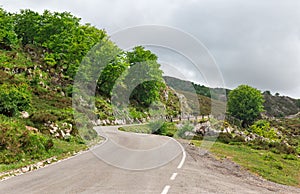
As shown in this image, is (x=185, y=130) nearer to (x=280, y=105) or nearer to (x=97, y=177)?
(x=97, y=177)

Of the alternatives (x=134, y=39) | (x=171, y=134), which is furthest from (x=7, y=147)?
(x=171, y=134)

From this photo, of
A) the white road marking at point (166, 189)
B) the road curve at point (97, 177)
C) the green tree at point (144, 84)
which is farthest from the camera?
the green tree at point (144, 84)

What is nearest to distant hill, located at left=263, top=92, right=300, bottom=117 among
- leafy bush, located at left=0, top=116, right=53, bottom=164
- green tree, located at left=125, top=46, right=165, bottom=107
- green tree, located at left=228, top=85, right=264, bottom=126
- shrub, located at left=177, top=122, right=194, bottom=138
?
green tree, located at left=228, top=85, right=264, bottom=126

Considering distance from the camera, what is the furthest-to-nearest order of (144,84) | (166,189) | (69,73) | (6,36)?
1. (144,84)
2. (69,73)
3. (6,36)
4. (166,189)

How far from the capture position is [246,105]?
92.9 m

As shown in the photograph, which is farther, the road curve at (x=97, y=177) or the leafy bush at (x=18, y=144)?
the leafy bush at (x=18, y=144)

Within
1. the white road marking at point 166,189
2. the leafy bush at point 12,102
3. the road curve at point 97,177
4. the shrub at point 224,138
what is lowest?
the road curve at point 97,177

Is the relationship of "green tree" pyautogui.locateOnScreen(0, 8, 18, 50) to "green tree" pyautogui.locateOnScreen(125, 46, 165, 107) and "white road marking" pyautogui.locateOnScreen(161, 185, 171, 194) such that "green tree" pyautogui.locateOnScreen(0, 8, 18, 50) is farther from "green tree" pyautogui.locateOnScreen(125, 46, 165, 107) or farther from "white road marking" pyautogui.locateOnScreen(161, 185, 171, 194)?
"white road marking" pyautogui.locateOnScreen(161, 185, 171, 194)

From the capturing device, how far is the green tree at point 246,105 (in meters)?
91.9

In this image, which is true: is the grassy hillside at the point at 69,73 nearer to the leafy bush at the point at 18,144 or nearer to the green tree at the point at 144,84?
the green tree at the point at 144,84

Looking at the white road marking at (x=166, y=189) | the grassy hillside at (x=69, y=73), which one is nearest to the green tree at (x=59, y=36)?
the grassy hillside at (x=69, y=73)

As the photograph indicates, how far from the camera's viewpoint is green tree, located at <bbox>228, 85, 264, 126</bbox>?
91.9 metres

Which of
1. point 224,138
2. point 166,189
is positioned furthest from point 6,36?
point 166,189

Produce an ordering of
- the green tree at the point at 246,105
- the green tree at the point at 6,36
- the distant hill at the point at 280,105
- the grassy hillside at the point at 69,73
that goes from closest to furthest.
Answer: the grassy hillside at the point at 69,73, the green tree at the point at 6,36, the green tree at the point at 246,105, the distant hill at the point at 280,105
